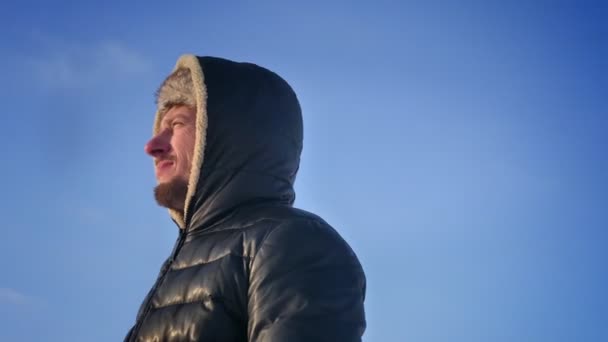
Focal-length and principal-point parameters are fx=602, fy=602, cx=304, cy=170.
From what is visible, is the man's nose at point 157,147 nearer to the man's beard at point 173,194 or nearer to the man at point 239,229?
the man at point 239,229

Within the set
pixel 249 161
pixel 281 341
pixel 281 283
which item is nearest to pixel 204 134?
pixel 249 161

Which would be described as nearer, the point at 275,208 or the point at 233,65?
the point at 275,208

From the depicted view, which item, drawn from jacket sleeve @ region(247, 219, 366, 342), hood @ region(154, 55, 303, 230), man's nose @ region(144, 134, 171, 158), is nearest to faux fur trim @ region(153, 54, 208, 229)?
hood @ region(154, 55, 303, 230)

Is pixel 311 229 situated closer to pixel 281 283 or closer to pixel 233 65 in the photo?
pixel 281 283

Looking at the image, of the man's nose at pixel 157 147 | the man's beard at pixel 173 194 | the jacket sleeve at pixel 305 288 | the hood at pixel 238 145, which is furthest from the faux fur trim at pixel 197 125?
the jacket sleeve at pixel 305 288

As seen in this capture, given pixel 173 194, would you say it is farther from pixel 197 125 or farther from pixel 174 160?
pixel 197 125

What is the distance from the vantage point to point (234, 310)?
2.64m

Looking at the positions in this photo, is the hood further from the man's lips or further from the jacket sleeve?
the jacket sleeve

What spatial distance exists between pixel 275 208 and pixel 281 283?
0.65m

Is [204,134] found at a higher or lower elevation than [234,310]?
higher

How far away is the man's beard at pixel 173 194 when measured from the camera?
3.64 meters

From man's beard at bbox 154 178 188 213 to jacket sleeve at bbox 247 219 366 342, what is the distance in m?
1.05

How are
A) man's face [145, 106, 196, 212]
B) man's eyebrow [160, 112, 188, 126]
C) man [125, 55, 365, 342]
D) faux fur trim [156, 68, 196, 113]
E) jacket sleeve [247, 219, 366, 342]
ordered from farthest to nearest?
faux fur trim [156, 68, 196, 113] → man's eyebrow [160, 112, 188, 126] → man's face [145, 106, 196, 212] → man [125, 55, 365, 342] → jacket sleeve [247, 219, 366, 342]

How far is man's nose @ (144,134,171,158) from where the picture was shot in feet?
12.1
